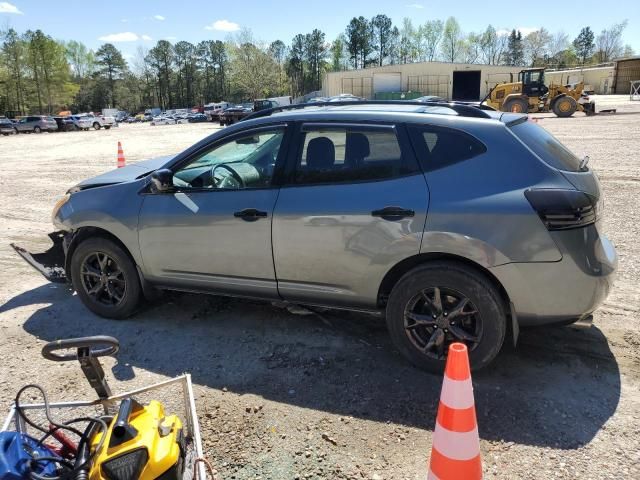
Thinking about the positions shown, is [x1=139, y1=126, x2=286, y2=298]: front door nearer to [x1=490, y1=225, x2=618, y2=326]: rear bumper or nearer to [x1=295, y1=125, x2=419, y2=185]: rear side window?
[x1=295, y1=125, x2=419, y2=185]: rear side window

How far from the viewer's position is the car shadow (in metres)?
3.08

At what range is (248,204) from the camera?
3.83m

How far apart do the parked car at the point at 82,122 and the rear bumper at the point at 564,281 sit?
50.3 meters

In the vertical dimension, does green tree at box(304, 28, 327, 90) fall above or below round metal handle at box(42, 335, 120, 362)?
above

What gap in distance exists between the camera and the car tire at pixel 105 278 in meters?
4.36

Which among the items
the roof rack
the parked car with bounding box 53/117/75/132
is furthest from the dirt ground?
the parked car with bounding box 53/117/75/132

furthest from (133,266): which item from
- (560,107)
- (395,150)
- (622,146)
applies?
(560,107)

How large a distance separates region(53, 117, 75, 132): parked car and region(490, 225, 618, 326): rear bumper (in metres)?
50.1

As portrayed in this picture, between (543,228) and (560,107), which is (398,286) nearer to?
(543,228)

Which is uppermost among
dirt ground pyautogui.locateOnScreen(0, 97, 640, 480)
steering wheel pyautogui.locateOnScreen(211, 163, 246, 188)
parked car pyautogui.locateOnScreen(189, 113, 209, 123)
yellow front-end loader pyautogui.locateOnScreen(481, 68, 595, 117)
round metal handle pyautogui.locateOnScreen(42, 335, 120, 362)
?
yellow front-end loader pyautogui.locateOnScreen(481, 68, 595, 117)

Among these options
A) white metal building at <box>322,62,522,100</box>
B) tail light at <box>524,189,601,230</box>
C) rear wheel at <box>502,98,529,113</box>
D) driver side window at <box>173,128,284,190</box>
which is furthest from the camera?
white metal building at <box>322,62,522,100</box>

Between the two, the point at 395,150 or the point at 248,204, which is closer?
the point at 395,150

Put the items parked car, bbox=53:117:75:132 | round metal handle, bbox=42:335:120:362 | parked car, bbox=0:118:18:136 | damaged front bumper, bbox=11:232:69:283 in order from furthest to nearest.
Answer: parked car, bbox=53:117:75:132 → parked car, bbox=0:118:18:136 → damaged front bumper, bbox=11:232:69:283 → round metal handle, bbox=42:335:120:362

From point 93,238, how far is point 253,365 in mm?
1908
